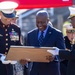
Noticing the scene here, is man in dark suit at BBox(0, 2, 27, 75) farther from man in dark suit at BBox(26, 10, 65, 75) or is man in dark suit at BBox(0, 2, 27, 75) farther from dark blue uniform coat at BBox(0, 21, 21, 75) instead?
man in dark suit at BBox(26, 10, 65, 75)

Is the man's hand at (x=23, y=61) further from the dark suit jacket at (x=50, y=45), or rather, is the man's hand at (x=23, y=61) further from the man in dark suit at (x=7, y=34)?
the man in dark suit at (x=7, y=34)

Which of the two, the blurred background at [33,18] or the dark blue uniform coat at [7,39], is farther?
the blurred background at [33,18]

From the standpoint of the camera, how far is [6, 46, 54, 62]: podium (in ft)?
22.3

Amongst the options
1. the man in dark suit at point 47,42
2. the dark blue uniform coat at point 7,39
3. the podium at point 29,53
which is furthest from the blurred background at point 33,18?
the podium at point 29,53

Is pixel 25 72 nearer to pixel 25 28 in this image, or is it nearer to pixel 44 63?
pixel 44 63

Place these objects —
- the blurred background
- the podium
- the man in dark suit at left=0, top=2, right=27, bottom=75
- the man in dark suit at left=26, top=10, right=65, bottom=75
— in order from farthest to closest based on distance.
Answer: the blurred background, the man in dark suit at left=0, top=2, right=27, bottom=75, the man in dark suit at left=26, top=10, right=65, bottom=75, the podium

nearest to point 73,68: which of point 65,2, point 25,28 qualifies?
point 65,2

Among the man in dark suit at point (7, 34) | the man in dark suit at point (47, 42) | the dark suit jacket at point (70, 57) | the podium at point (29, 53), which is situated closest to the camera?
the dark suit jacket at point (70, 57)

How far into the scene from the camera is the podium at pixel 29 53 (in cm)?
679

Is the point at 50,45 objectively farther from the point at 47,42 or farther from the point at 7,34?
the point at 7,34

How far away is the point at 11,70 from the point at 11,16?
34.6 inches

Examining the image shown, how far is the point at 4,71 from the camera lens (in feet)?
24.6

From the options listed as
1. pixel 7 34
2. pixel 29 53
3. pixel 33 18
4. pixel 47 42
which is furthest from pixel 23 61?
pixel 33 18

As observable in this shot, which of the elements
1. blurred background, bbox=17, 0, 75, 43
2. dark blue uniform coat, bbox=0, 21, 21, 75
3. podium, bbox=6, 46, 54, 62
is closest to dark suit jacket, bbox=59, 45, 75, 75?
podium, bbox=6, 46, 54, 62
